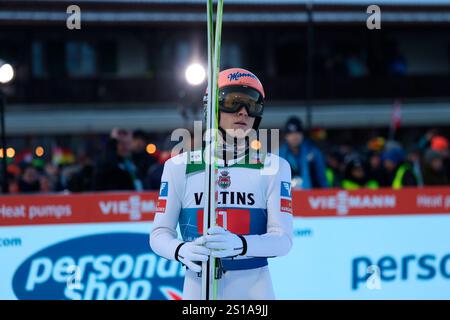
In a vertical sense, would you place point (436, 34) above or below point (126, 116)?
above

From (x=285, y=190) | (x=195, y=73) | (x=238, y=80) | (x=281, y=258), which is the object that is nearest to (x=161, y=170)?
(x=281, y=258)

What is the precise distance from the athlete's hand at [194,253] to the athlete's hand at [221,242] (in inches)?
1.2

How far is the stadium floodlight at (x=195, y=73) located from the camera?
1046cm

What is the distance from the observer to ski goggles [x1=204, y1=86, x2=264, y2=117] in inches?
158

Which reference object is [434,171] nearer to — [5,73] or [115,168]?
[115,168]

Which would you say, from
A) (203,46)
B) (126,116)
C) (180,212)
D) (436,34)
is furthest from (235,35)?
(180,212)

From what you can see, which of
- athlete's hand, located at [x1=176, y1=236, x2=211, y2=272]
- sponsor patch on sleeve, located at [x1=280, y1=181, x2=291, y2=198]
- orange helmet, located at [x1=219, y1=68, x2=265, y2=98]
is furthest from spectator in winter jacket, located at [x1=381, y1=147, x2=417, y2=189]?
athlete's hand, located at [x1=176, y1=236, x2=211, y2=272]

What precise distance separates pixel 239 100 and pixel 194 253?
32.2 inches

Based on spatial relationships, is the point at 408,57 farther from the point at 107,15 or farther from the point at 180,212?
the point at 180,212

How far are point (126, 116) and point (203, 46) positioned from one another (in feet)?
9.36

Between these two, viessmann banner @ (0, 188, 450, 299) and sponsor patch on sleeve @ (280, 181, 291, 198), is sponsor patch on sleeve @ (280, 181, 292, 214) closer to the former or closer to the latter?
sponsor patch on sleeve @ (280, 181, 291, 198)

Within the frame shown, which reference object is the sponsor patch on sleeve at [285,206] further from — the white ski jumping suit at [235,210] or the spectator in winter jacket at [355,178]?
the spectator in winter jacket at [355,178]

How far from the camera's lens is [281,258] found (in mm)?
6793
